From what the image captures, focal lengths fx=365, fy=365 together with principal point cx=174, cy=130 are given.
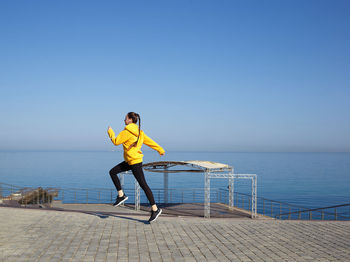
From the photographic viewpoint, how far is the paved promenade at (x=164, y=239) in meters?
5.79

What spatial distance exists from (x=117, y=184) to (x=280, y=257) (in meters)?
3.68

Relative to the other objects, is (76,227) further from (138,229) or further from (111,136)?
(111,136)

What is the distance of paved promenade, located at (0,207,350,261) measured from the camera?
19.0ft

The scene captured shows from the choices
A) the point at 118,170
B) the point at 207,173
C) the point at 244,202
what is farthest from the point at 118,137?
the point at 244,202

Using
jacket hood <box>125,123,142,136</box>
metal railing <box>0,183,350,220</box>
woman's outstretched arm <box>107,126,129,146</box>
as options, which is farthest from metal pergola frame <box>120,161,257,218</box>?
woman's outstretched arm <box>107,126,129,146</box>

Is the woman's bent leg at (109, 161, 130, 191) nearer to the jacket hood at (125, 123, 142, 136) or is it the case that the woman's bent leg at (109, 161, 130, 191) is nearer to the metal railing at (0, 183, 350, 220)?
the jacket hood at (125, 123, 142, 136)

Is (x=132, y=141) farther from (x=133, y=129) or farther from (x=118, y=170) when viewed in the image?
(x=118, y=170)

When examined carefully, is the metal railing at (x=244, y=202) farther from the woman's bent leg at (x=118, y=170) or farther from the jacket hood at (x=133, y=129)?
the jacket hood at (x=133, y=129)

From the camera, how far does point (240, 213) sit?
742 inches

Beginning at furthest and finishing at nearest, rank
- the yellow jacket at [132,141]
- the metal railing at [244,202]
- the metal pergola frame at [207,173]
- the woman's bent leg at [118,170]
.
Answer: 1. the metal railing at [244,202]
2. the metal pergola frame at [207,173]
3. the woman's bent leg at [118,170]
4. the yellow jacket at [132,141]

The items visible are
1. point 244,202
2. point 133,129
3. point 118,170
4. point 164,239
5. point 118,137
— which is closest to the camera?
point 164,239

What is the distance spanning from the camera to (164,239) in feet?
A: 22.8

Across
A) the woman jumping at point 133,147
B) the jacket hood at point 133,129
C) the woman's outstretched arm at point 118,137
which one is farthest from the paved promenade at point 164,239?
the jacket hood at point 133,129

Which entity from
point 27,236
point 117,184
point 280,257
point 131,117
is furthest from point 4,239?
point 280,257
